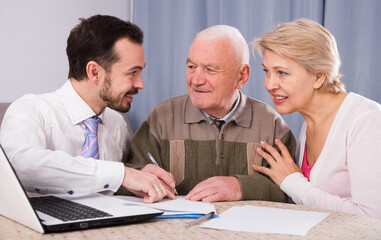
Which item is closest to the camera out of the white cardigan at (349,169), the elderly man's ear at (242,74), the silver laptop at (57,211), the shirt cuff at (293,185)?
the silver laptop at (57,211)

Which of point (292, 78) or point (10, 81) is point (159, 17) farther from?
point (292, 78)

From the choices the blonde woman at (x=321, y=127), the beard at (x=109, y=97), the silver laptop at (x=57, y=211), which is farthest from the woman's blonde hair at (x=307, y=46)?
the silver laptop at (x=57, y=211)

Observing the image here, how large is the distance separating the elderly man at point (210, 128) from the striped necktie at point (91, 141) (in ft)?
0.60

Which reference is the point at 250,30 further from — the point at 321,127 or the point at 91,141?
the point at 91,141

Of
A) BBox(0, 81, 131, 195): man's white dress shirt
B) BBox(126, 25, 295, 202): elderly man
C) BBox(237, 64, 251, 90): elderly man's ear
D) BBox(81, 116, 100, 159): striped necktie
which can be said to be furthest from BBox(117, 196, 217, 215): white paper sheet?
BBox(237, 64, 251, 90): elderly man's ear

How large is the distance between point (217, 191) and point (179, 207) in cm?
21

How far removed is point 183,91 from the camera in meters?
2.80

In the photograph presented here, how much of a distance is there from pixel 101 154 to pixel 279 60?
2.38ft

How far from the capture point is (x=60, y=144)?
5.28 feet

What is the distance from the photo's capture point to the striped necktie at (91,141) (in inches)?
64.9

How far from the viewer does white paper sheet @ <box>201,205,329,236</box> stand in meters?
0.98

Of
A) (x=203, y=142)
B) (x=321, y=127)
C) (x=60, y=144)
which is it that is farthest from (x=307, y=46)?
(x=60, y=144)

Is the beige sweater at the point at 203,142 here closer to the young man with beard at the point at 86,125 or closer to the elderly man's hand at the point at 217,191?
the young man with beard at the point at 86,125

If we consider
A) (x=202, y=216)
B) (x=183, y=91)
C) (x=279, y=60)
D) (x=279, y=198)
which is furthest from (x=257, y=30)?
(x=202, y=216)
